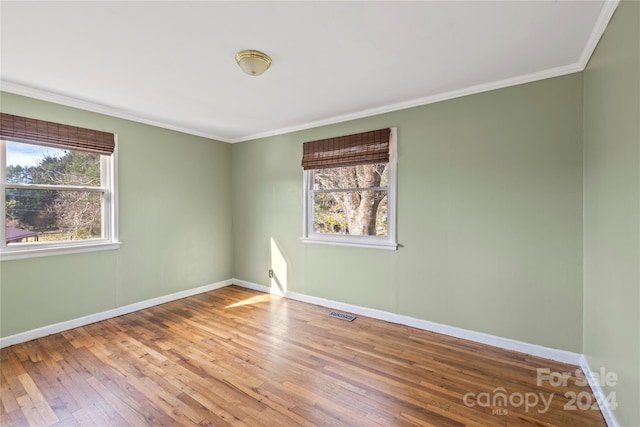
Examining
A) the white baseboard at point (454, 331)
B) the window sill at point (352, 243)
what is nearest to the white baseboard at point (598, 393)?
the white baseboard at point (454, 331)

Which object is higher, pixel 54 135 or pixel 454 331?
pixel 54 135

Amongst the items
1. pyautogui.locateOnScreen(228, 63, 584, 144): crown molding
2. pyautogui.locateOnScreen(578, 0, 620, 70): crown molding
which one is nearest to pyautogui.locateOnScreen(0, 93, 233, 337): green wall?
pyautogui.locateOnScreen(228, 63, 584, 144): crown molding

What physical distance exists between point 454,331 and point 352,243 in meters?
1.42

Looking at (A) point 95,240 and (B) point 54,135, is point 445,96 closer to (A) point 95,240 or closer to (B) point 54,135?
(B) point 54,135

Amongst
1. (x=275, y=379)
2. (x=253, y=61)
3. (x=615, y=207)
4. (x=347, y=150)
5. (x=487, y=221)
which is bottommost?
(x=275, y=379)

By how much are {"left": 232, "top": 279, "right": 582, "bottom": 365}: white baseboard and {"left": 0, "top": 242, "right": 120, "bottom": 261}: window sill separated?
7.51ft

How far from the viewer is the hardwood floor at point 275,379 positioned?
1.82 metres

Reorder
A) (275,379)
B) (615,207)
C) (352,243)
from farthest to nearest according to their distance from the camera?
1. (352,243)
2. (275,379)
3. (615,207)

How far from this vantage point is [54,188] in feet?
9.85

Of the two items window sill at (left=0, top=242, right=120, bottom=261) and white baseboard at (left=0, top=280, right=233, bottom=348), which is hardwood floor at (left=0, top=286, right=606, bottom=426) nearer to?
white baseboard at (left=0, top=280, right=233, bottom=348)

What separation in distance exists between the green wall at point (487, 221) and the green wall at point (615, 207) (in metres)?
0.16

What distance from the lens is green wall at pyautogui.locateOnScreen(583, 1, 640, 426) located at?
1422 mm

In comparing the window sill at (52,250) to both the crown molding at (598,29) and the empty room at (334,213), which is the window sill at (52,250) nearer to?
the empty room at (334,213)

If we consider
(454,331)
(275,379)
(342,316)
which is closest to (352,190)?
(342,316)
